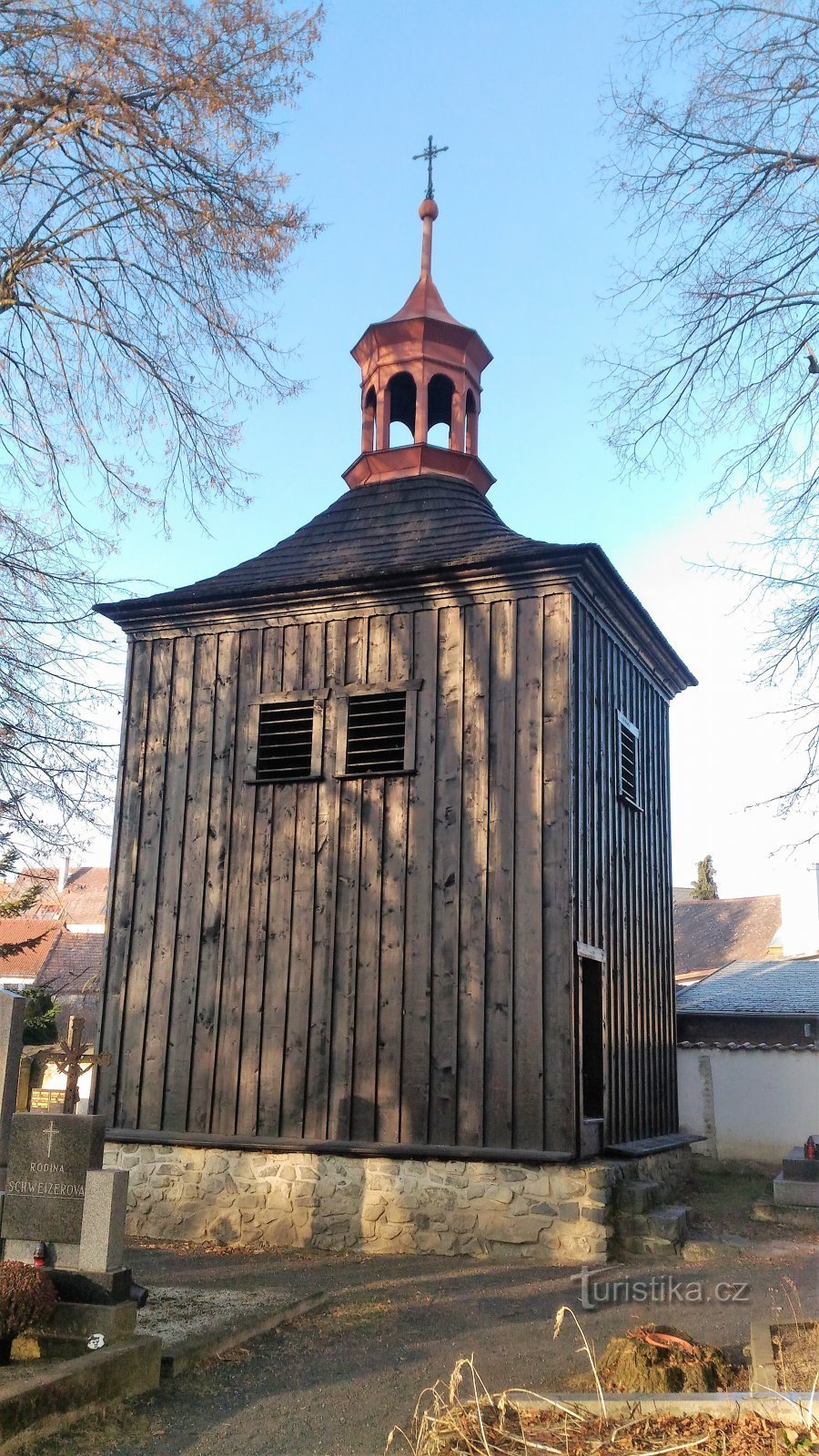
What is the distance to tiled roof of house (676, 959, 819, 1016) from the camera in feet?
61.4

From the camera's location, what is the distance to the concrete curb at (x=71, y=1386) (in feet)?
18.2

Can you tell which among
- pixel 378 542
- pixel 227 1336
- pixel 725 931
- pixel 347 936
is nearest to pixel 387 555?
pixel 378 542

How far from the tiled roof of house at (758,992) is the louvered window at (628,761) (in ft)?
22.4

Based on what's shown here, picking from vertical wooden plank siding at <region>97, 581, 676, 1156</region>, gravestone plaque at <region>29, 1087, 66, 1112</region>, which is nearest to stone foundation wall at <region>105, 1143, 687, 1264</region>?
vertical wooden plank siding at <region>97, 581, 676, 1156</region>

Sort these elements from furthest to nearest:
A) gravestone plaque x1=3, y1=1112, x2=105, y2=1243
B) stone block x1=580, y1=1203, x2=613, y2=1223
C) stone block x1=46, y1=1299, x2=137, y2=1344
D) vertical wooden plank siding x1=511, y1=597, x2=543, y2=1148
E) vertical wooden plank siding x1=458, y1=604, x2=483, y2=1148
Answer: vertical wooden plank siding x1=458, y1=604, x2=483, y2=1148 → vertical wooden plank siding x1=511, y1=597, x2=543, y2=1148 → stone block x1=580, y1=1203, x2=613, y2=1223 → gravestone plaque x1=3, y1=1112, x2=105, y2=1243 → stone block x1=46, y1=1299, x2=137, y2=1344

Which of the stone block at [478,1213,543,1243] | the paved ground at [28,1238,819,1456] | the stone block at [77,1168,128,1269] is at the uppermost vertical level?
the stone block at [77,1168,128,1269]

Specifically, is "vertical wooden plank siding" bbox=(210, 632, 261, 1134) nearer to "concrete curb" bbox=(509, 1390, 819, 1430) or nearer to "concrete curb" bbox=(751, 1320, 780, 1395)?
"concrete curb" bbox=(751, 1320, 780, 1395)

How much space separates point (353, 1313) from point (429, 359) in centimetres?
1081

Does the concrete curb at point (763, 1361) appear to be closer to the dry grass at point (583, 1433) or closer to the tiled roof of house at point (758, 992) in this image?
the dry grass at point (583, 1433)

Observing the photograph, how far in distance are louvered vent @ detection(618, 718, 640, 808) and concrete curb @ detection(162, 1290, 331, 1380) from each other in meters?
6.43

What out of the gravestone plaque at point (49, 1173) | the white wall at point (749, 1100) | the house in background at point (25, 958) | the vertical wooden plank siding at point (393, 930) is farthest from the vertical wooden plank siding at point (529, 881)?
the house in background at point (25, 958)

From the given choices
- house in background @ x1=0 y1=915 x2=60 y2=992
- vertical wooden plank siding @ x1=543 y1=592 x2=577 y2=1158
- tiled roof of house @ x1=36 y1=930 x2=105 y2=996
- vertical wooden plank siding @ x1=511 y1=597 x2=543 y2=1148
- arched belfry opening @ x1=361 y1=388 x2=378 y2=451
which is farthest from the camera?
house in background @ x1=0 y1=915 x2=60 y2=992

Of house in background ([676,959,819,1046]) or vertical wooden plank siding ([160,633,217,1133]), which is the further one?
house in background ([676,959,819,1046])

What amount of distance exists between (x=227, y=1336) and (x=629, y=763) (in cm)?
777
